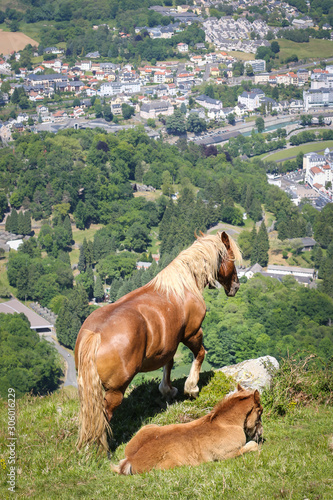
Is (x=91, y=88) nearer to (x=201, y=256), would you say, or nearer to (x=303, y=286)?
(x=303, y=286)

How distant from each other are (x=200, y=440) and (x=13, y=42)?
144 m

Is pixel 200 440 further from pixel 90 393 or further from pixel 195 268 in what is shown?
pixel 195 268

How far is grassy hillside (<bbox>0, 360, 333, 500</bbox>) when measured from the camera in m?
4.89

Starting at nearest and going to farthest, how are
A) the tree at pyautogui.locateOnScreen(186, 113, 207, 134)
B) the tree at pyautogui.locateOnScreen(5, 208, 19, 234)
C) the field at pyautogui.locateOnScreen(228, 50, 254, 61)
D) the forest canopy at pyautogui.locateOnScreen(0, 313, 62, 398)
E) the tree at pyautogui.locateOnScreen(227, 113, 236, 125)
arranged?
the forest canopy at pyautogui.locateOnScreen(0, 313, 62, 398), the tree at pyautogui.locateOnScreen(5, 208, 19, 234), the tree at pyautogui.locateOnScreen(186, 113, 207, 134), the tree at pyautogui.locateOnScreen(227, 113, 236, 125), the field at pyautogui.locateOnScreen(228, 50, 254, 61)

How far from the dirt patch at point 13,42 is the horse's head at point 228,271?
13807 centimetres

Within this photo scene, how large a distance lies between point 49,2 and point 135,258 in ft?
374

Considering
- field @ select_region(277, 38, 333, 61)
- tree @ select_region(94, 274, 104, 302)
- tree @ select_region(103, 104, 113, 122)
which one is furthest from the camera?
field @ select_region(277, 38, 333, 61)

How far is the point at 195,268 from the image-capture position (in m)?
6.40

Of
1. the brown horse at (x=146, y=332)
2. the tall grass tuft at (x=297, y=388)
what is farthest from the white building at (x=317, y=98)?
the brown horse at (x=146, y=332)

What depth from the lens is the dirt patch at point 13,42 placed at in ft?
445

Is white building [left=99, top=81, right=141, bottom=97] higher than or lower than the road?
lower

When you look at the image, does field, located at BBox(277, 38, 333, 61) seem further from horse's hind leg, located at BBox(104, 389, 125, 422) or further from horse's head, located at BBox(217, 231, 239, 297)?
horse's hind leg, located at BBox(104, 389, 125, 422)

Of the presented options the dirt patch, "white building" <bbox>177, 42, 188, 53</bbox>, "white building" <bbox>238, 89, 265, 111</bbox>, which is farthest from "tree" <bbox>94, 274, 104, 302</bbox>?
"white building" <bbox>177, 42, 188, 53</bbox>

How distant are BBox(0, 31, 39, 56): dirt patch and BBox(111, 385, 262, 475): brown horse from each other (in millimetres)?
139605
